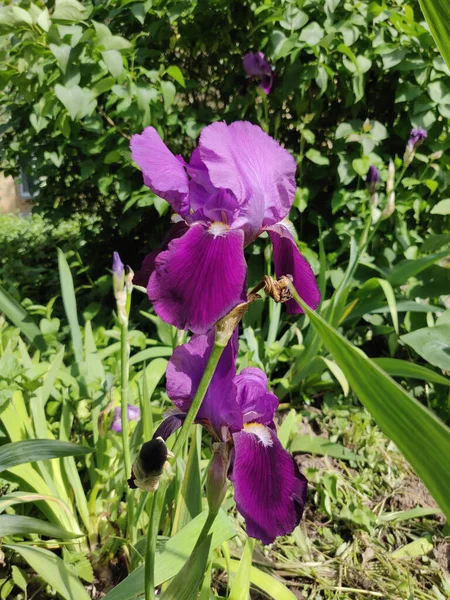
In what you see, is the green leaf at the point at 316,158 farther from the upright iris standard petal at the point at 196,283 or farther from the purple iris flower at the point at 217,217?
the upright iris standard petal at the point at 196,283

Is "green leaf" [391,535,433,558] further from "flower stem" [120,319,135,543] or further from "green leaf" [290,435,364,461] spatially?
"flower stem" [120,319,135,543]

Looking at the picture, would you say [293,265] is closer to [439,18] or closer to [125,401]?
[439,18]

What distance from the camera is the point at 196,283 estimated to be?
67 centimetres

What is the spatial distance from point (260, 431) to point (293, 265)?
31cm

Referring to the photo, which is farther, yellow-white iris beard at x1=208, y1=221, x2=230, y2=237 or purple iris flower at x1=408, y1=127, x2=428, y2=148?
purple iris flower at x1=408, y1=127, x2=428, y2=148

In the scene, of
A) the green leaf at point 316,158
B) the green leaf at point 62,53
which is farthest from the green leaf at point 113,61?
the green leaf at point 316,158

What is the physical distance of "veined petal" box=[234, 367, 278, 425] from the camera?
34.0 inches

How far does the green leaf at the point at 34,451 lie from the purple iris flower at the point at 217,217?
534 millimetres

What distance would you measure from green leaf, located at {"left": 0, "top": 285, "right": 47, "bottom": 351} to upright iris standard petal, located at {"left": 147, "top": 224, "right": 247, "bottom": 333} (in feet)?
5.23

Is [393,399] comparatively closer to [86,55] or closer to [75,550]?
[75,550]

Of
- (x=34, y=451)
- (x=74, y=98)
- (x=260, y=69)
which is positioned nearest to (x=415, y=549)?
(x=34, y=451)

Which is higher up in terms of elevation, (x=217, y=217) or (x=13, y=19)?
(x=13, y=19)

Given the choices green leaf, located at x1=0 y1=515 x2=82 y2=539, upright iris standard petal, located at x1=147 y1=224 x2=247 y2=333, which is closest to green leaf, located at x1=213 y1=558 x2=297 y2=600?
green leaf, located at x1=0 y1=515 x2=82 y2=539

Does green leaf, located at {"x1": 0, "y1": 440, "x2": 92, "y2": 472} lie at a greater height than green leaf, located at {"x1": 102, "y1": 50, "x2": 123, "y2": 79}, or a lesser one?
lesser
